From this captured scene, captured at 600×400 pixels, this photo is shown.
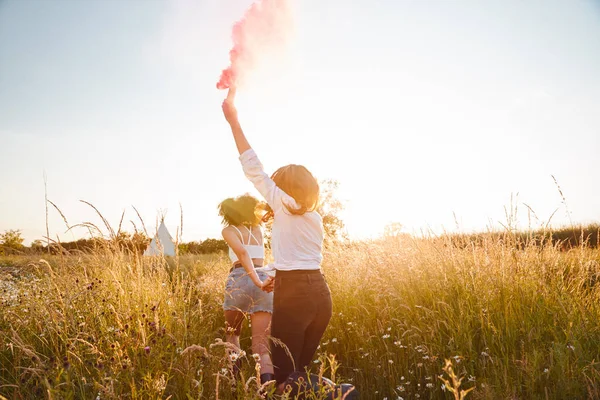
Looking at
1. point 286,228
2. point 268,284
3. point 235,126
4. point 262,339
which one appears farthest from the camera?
point 262,339

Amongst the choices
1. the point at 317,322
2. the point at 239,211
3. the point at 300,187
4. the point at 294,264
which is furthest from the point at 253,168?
the point at 239,211

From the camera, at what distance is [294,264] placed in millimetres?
2949

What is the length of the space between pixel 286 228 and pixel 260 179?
403 millimetres

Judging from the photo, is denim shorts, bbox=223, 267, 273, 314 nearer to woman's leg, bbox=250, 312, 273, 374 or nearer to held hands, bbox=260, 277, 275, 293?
woman's leg, bbox=250, 312, 273, 374

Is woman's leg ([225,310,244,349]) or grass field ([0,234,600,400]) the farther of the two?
woman's leg ([225,310,244,349])

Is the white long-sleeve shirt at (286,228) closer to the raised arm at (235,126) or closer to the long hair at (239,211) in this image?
the raised arm at (235,126)

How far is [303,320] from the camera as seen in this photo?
9.64 feet

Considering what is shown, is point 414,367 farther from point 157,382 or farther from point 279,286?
point 157,382

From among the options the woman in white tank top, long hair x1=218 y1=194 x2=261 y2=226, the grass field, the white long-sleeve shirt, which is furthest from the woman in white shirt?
long hair x1=218 y1=194 x2=261 y2=226

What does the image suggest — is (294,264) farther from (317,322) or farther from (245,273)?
(245,273)

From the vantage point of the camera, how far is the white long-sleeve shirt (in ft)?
9.71

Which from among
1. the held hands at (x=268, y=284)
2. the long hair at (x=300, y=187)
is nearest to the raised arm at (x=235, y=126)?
the long hair at (x=300, y=187)

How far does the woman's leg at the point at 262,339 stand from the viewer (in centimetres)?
409

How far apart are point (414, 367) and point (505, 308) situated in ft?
3.55
